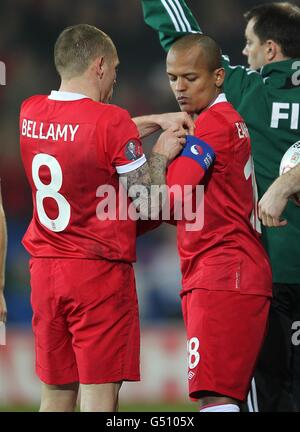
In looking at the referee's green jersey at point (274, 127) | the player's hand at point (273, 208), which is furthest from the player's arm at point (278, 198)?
the referee's green jersey at point (274, 127)

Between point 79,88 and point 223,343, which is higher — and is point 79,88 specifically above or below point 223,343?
above

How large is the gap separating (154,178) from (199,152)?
23cm

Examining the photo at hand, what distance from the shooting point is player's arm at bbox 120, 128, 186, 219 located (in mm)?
3898

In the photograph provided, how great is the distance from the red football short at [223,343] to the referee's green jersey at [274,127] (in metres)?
0.75

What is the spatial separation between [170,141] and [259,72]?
4.04ft

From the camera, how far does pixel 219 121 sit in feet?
13.5

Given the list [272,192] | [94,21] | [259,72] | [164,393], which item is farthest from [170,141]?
[94,21]

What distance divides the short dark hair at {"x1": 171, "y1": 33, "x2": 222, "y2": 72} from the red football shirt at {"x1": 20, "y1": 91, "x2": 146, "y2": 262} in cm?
54

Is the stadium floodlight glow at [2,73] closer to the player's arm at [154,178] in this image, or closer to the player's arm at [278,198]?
the player's arm at [154,178]

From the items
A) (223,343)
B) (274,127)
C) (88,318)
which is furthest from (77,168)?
(274,127)

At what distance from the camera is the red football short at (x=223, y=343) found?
13.2ft

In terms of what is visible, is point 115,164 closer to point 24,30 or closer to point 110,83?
point 110,83

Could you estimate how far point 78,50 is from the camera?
13.3 feet

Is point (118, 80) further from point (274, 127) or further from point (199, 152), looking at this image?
point (199, 152)
